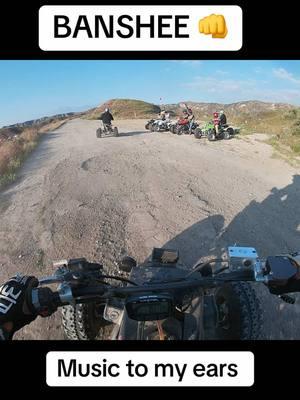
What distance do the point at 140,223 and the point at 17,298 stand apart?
209 inches

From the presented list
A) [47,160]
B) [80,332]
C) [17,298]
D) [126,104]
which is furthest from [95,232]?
[126,104]

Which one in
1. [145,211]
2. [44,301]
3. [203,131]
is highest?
[203,131]

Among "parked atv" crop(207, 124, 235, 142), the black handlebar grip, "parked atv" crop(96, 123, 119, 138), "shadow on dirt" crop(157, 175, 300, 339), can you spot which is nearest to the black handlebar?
the black handlebar grip

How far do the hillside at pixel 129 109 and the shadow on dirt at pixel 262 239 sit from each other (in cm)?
3080

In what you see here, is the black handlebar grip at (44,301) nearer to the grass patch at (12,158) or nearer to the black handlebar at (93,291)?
the black handlebar at (93,291)

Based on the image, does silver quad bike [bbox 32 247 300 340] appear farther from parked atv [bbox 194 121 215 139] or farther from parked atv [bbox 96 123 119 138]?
parked atv [bbox 96 123 119 138]

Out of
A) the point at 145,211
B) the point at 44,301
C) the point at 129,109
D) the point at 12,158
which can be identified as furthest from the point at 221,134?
the point at 129,109

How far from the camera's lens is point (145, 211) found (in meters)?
8.66

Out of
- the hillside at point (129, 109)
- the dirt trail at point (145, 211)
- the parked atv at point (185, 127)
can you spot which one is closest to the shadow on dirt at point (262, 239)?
the dirt trail at point (145, 211)

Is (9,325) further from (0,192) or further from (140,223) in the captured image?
(0,192)

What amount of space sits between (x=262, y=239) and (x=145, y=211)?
2.71m

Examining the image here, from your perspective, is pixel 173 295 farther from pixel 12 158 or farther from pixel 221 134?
pixel 221 134

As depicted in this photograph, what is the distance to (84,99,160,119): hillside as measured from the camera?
39.8m

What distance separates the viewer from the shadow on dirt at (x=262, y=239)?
5117 millimetres
